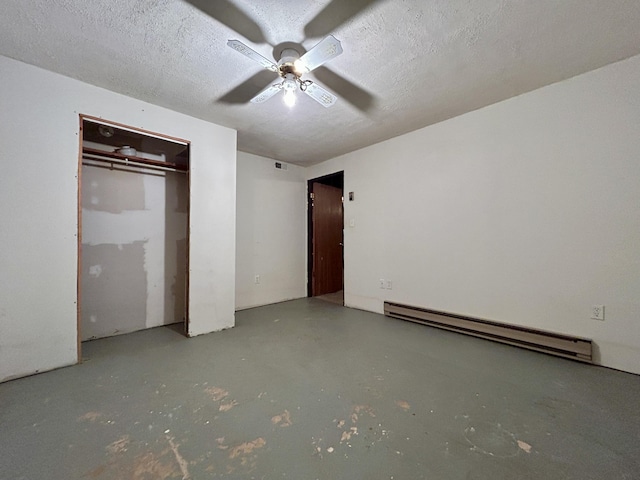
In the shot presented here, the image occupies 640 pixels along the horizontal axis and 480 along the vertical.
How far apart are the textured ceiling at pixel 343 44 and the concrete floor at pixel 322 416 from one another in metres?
2.39

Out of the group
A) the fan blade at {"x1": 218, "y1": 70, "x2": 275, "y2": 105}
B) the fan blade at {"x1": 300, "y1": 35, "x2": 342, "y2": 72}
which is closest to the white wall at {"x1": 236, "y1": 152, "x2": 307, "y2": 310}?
the fan blade at {"x1": 218, "y1": 70, "x2": 275, "y2": 105}

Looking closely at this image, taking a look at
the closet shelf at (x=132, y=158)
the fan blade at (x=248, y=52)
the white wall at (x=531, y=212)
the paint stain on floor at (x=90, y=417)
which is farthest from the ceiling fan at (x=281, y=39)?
the paint stain on floor at (x=90, y=417)

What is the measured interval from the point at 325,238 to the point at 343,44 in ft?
10.9

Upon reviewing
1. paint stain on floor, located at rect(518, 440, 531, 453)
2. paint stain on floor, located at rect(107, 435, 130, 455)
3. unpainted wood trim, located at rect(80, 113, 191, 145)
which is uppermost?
unpainted wood trim, located at rect(80, 113, 191, 145)

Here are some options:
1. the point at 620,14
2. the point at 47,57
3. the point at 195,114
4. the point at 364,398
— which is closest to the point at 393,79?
the point at 620,14

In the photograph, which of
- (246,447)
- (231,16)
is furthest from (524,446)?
(231,16)

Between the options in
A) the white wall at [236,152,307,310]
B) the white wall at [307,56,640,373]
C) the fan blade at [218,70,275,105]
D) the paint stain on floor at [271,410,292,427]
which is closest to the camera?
the paint stain on floor at [271,410,292,427]

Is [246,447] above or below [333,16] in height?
below

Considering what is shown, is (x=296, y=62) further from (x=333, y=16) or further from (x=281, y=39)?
(x=333, y=16)

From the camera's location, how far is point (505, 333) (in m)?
2.40

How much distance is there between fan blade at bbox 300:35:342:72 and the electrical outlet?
2.81m

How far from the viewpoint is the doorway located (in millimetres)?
4551

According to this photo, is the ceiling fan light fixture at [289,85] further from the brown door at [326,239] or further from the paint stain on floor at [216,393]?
the brown door at [326,239]

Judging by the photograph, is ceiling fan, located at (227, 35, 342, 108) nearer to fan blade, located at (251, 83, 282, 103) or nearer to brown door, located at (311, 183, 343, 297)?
fan blade, located at (251, 83, 282, 103)
